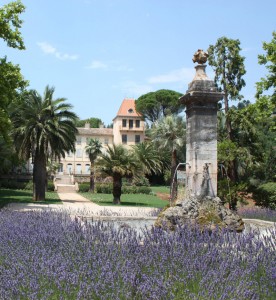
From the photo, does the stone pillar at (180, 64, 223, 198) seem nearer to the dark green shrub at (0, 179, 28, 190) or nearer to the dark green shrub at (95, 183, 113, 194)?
the dark green shrub at (95, 183, 113, 194)

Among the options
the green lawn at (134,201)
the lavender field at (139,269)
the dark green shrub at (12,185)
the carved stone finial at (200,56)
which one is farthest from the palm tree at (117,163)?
the dark green shrub at (12,185)

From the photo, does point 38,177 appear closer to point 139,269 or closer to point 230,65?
point 230,65

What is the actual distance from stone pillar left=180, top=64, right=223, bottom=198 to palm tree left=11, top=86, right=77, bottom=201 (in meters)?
20.9

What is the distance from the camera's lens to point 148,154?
41125mm

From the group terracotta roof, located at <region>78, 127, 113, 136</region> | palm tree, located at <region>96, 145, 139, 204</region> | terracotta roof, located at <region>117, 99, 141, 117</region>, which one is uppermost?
terracotta roof, located at <region>117, 99, 141, 117</region>

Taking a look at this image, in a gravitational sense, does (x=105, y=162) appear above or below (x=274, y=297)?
above

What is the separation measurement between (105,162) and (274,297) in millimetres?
25890

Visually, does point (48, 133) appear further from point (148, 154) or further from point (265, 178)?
point (265, 178)

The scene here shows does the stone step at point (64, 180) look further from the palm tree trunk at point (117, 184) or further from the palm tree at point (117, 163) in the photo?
the palm tree at point (117, 163)

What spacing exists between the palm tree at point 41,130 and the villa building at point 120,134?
48498 mm

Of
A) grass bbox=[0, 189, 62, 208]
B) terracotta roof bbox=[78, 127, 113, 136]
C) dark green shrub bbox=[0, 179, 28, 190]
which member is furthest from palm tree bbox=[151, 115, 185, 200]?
terracotta roof bbox=[78, 127, 113, 136]

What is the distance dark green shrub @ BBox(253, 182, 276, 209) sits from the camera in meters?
24.2

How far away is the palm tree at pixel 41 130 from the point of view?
31031mm

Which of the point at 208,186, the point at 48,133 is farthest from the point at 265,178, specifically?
the point at 208,186
